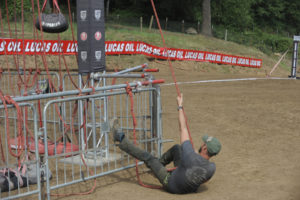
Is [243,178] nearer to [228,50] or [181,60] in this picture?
[181,60]

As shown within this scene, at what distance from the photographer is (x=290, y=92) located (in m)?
16.3

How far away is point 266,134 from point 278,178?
3064 millimetres

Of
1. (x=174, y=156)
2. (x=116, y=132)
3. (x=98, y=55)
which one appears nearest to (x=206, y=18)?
(x=98, y=55)

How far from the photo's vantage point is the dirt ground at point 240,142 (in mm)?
6539

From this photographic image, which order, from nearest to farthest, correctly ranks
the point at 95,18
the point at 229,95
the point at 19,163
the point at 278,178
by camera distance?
1. the point at 19,163
2. the point at 278,178
3. the point at 95,18
4. the point at 229,95

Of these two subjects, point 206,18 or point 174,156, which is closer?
point 174,156

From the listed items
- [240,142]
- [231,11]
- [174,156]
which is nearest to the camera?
[174,156]

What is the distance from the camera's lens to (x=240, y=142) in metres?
9.48

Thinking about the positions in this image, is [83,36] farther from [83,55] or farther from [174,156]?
[174,156]

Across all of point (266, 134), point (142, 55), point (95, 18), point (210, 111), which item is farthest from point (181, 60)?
point (95, 18)

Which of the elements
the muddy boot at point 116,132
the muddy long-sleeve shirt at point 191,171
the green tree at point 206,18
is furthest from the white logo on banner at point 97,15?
the green tree at point 206,18

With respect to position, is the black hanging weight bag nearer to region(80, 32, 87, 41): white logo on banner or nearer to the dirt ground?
region(80, 32, 87, 41): white logo on banner

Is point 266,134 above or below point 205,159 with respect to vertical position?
below

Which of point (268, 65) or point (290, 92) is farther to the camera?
point (268, 65)
